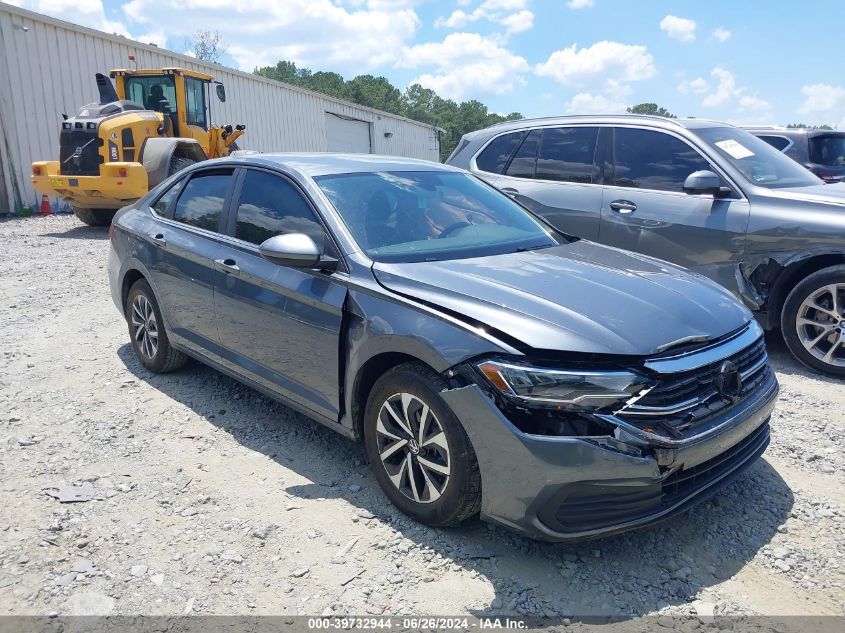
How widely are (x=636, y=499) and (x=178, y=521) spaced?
6.85 ft

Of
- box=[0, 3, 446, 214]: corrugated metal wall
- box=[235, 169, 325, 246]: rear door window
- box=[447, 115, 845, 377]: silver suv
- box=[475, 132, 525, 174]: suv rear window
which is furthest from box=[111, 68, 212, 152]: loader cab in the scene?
box=[235, 169, 325, 246]: rear door window

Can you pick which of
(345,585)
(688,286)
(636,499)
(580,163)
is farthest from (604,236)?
(345,585)

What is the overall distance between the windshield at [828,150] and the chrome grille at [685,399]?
7771 millimetres

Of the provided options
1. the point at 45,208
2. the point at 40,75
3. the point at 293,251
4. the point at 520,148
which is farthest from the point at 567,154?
the point at 40,75

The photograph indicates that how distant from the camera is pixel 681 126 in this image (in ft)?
18.2

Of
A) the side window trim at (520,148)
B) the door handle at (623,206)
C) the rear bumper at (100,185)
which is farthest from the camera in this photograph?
the rear bumper at (100,185)

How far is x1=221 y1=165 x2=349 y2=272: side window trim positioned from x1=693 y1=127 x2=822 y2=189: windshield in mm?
3510

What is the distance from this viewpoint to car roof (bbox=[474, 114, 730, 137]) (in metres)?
5.60

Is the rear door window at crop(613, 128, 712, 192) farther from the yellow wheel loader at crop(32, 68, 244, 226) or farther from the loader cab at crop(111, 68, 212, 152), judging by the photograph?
the loader cab at crop(111, 68, 212, 152)

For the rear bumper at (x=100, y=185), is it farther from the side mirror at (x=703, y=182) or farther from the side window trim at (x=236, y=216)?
the side mirror at (x=703, y=182)

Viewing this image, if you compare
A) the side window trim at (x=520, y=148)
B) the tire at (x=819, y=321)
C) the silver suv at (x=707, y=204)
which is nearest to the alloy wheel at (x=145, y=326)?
the silver suv at (x=707, y=204)

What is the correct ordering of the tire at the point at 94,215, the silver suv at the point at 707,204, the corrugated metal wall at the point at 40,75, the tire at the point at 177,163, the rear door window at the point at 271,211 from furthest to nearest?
the corrugated metal wall at the point at 40,75
the tire at the point at 94,215
the tire at the point at 177,163
the silver suv at the point at 707,204
the rear door window at the point at 271,211

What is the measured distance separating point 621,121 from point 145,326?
4.34 metres

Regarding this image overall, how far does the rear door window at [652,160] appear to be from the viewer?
17.7 ft
